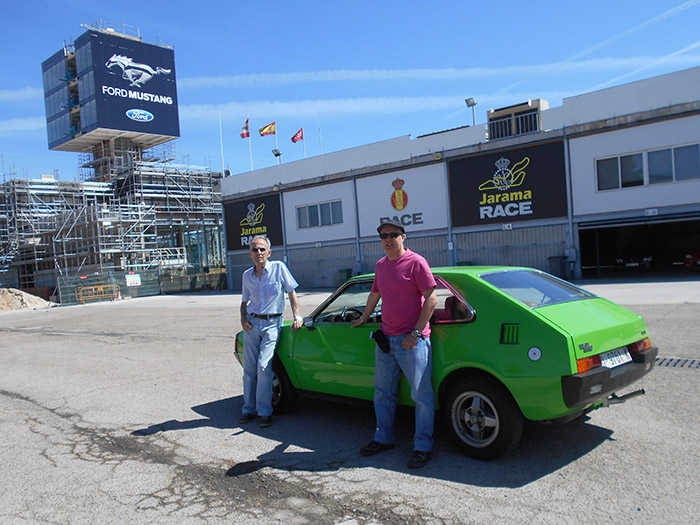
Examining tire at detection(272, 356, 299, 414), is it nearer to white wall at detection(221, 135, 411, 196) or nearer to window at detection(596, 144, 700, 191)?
window at detection(596, 144, 700, 191)

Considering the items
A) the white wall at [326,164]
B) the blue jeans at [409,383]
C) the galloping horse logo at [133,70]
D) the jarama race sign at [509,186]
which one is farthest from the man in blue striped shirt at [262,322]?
the galloping horse logo at [133,70]

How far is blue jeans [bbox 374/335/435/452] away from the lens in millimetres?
4207

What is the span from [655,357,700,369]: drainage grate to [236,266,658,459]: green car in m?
2.71

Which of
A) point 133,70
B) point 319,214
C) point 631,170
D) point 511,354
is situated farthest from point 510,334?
point 133,70

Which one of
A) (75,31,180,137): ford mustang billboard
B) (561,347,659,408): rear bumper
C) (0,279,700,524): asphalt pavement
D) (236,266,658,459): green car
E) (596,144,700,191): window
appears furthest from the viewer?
(75,31,180,137): ford mustang billboard

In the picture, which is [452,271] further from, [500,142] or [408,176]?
[408,176]

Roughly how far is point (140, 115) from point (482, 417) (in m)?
58.7

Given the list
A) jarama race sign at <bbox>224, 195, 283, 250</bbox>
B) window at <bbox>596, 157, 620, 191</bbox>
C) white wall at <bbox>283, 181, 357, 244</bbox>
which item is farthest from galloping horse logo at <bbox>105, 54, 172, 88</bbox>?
window at <bbox>596, 157, 620, 191</bbox>

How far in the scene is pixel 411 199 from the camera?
89.7 ft

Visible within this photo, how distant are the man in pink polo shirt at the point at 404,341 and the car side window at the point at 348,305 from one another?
0.72m

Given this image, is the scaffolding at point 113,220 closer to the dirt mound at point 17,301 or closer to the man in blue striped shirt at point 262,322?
the dirt mound at point 17,301

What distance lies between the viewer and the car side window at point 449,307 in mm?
4277

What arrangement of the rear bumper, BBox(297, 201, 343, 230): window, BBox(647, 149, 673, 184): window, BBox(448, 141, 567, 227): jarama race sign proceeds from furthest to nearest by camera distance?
BBox(297, 201, 343, 230): window < BBox(448, 141, 567, 227): jarama race sign < BBox(647, 149, 673, 184): window < the rear bumper

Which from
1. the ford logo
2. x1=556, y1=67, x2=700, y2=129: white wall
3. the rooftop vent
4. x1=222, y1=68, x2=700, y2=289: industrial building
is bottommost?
x1=222, y1=68, x2=700, y2=289: industrial building
